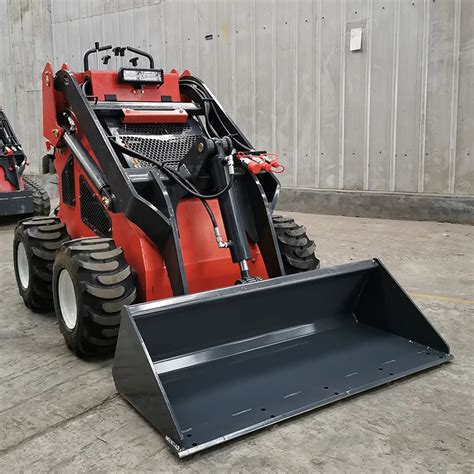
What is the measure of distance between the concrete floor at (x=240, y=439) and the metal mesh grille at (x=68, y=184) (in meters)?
0.93

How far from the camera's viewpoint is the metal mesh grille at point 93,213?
3.64m

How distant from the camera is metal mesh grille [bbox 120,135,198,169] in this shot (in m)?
3.75

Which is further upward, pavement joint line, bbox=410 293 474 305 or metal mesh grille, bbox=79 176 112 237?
metal mesh grille, bbox=79 176 112 237

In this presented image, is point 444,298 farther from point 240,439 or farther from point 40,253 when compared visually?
point 40,253

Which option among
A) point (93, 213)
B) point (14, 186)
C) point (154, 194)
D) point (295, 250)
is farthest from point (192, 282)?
point (14, 186)

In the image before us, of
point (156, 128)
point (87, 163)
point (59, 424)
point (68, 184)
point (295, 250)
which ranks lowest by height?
point (59, 424)

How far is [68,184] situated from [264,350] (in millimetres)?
1959

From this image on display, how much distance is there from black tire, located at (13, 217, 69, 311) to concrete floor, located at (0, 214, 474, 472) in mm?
320

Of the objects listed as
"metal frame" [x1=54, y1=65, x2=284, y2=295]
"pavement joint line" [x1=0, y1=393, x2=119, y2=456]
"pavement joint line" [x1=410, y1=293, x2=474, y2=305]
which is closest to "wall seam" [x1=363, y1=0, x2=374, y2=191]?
"pavement joint line" [x1=410, y1=293, x2=474, y2=305]

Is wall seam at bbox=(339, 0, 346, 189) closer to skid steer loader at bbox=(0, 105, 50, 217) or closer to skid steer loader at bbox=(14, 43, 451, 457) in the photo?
skid steer loader at bbox=(0, 105, 50, 217)

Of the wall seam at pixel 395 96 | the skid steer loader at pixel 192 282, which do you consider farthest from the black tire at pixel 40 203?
the wall seam at pixel 395 96

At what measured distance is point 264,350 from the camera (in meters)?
3.04

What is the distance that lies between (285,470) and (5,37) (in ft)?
40.6

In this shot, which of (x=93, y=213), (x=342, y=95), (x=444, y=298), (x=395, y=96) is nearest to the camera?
(x=93, y=213)
